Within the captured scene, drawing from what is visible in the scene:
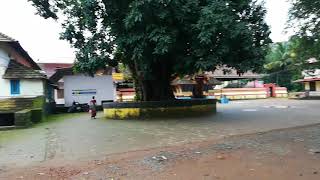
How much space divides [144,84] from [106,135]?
8.75 metres

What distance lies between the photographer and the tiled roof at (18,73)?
28.0m

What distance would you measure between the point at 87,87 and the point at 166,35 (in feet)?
65.6

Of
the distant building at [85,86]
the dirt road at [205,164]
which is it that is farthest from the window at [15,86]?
the dirt road at [205,164]

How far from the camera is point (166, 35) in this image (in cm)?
1844

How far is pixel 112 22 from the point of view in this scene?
20672mm

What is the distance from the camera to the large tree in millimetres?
18234

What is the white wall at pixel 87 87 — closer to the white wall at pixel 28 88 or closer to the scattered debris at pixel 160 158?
the white wall at pixel 28 88

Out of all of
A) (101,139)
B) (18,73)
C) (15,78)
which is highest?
(18,73)

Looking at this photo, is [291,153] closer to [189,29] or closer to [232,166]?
[232,166]

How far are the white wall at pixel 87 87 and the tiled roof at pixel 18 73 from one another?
791cm

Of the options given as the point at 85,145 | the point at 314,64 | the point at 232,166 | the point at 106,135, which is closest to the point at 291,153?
the point at 232,166

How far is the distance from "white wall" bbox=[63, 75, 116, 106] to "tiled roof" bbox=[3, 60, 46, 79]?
791 cm

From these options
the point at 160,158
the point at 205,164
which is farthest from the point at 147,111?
the point at 205,164

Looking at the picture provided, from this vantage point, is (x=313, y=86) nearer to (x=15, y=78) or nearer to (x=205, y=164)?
(x=15, y=78)
